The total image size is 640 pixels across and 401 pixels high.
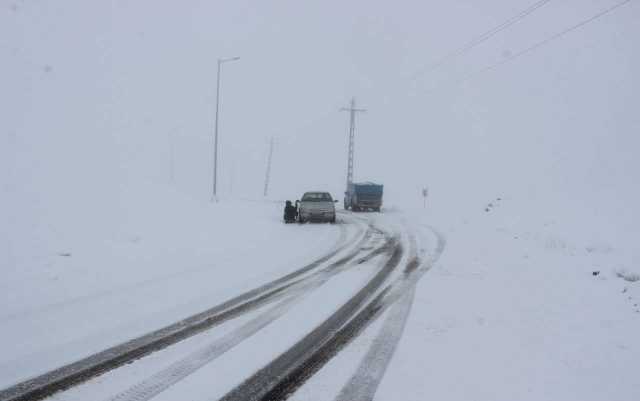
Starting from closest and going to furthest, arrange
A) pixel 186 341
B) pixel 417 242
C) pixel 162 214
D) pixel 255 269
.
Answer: pixel 186 341, pixel 255 269, pixel 417 242, pixel 162 214

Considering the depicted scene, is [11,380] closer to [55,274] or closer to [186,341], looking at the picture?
[186,341]

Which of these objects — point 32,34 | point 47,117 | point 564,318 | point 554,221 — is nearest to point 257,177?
point 32,34

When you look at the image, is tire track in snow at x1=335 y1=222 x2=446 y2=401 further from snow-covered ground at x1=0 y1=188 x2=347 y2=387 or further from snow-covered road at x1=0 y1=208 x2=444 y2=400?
snow-covered ground at x1=0 y1=188 x2=347 y2=387

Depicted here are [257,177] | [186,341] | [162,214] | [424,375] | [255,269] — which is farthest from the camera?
[257,177]

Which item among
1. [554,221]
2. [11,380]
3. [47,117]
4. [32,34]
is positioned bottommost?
[11,380]

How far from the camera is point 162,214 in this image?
17.3 m

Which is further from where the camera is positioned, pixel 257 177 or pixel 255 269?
pixel 257 177

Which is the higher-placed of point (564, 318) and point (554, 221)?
point (554, 221)

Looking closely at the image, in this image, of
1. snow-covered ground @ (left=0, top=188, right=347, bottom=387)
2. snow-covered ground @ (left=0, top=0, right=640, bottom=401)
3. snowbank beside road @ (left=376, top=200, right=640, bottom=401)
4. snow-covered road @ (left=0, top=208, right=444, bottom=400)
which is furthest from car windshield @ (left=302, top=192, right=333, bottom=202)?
snow-covered road @ (left=0, top=208, right=444, bottom=400)

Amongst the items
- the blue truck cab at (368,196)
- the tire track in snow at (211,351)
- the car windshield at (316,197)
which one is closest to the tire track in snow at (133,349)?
the tire track in snow at (211,351)

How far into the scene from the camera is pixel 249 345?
18.0ft

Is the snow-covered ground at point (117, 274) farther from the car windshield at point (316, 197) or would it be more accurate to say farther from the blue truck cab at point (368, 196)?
the blue truck cab at point (368, 196)

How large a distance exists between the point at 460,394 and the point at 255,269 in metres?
6.66

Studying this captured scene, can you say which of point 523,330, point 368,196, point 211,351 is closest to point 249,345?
point 211,351
